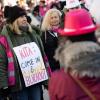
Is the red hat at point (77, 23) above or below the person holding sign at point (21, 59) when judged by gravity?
above

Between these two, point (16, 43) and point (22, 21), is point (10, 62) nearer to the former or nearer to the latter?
point (16, 43)

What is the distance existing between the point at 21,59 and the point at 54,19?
158cm

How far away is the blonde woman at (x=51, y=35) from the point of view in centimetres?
695

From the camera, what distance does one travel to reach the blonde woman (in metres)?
6.95

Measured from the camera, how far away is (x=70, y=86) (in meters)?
2.98

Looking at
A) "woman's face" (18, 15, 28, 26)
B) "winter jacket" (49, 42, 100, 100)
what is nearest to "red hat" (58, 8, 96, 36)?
"winter jacket" (49, 42, 100, 100)

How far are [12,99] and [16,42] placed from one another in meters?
0.83

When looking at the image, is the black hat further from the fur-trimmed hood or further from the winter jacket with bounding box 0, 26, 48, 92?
the fur-trimmed hood

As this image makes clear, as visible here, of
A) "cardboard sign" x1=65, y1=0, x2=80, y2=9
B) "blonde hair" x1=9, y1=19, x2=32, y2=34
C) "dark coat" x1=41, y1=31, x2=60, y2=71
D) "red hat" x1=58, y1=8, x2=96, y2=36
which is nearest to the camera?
"red hat" x1=58, y1=8, x2=96, y2=36

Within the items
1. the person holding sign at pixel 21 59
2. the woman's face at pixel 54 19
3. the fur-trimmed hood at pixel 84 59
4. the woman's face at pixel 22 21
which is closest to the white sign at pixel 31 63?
the person holding sign at pixel 21 59

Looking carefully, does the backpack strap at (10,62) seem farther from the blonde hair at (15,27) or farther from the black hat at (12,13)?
the black hat at (12,13)

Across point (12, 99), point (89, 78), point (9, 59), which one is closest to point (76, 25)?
point (89, 78)

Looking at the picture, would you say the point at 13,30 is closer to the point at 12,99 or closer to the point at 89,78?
the point at 12,99

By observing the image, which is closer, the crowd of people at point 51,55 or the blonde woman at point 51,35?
the crowd of people at point 51,55
